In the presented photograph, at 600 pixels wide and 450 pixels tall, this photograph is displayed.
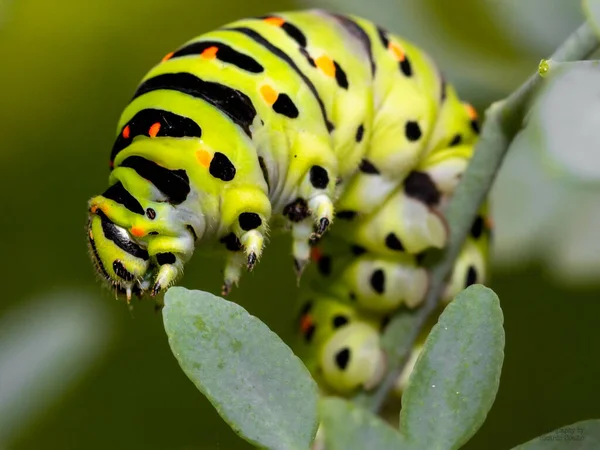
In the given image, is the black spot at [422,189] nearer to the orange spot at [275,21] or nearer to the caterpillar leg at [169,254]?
the orange spot at [275,21]

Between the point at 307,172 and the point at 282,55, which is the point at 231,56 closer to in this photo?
the point at 282,55

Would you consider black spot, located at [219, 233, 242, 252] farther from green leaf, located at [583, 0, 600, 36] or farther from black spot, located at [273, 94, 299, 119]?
green leaf, located at [583, 0, 600, 36]

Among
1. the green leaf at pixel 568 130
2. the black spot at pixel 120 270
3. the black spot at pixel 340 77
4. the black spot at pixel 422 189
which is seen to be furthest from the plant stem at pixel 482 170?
the black spot at pixel 120 270

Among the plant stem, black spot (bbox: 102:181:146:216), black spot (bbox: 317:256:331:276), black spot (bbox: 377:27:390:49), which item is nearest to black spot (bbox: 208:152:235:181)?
black spot (bbox: 102:181:146:216)

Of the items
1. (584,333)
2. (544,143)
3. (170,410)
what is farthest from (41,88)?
(584,333)

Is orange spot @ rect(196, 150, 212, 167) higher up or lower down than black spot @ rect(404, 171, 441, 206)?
higher up

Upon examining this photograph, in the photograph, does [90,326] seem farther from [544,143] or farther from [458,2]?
[458,2]
